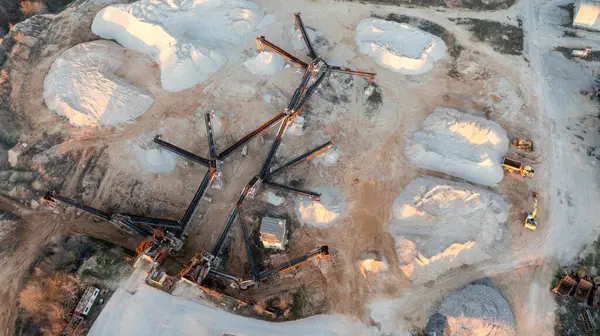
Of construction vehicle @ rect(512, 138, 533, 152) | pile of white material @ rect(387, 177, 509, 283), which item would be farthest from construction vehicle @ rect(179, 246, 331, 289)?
construction vehicle @ rect(512, 138, 533, 152)

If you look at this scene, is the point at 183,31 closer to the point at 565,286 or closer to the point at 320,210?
the point at 320,210

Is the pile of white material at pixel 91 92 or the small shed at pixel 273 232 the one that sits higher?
the pile of white material at pixel 91 92

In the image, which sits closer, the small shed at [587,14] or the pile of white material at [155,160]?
the pile of white material at [155,160]

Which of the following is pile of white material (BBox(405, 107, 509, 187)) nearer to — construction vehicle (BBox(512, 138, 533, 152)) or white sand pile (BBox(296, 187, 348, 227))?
construction vehicle (BBox(512, 138, 533, 152))

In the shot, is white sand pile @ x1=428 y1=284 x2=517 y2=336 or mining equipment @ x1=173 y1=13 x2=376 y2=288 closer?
white sand pile @ x1=428 y1=284 x2=517 y2=336

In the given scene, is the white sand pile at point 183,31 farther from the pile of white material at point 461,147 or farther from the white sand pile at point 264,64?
the pile of white material at point 461,147

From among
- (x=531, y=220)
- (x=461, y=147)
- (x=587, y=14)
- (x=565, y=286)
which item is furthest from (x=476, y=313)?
(x=587, y=14)

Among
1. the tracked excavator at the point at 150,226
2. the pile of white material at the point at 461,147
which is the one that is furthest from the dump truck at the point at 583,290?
the tracked excavator at the point at 150,226
